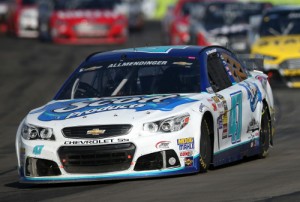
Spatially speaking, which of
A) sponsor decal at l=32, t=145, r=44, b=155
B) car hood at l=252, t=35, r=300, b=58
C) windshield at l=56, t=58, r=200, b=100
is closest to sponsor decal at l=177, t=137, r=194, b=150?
windshield at l=56, t=58, r=200, b=100

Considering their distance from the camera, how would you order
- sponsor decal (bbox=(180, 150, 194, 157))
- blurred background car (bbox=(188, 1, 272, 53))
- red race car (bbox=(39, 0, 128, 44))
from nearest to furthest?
sponsor decal (bbox=(180, 150, 194, 157)), blurred background car (bbox=(188, 1, 272, 53)), red race car (bbox=(39, 0, 128, 44))

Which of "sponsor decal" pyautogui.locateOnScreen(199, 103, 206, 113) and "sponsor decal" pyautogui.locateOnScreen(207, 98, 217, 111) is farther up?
"sponsor decal" pyautogui.locateOnScreen(199, 103, 206, 113)

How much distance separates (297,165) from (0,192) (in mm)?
2851

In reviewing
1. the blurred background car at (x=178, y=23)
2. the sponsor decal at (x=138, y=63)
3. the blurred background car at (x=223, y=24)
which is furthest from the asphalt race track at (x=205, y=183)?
the blurred background car at (x=178, y=23)

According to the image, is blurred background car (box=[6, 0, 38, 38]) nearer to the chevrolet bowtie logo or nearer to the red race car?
the red race car

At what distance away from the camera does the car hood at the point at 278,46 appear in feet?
70.7

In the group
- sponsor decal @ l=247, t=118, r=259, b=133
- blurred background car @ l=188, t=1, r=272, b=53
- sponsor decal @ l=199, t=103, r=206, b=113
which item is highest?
sponsor decal @ l=199, t=103, r=206, b=113

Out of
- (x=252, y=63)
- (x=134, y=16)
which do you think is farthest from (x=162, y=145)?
(x=134, y=16)

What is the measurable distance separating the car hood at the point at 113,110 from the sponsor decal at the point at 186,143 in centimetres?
26

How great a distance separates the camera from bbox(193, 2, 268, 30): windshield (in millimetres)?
27828

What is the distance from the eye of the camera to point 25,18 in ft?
125

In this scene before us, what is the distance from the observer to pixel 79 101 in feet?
35.9

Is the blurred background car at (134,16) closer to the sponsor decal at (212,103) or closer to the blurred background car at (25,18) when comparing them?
the blurred background car at (25,18)

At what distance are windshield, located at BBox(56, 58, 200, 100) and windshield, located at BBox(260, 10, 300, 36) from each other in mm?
11674
